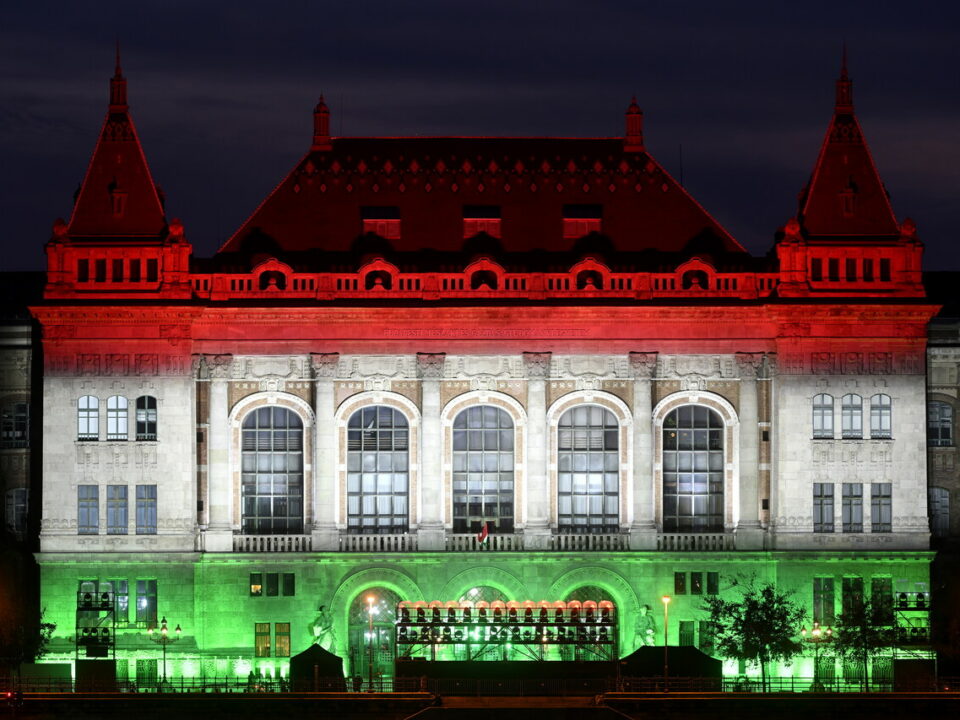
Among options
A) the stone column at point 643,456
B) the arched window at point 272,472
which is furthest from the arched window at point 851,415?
the arched window at point 272,472

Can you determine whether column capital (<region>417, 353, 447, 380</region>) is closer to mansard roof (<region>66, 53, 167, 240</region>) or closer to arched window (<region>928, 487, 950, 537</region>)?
mansard roof (<region>66, 53, 167, 240</region>)

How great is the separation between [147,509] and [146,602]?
4.20 metres

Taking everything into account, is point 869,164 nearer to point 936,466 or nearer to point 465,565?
point 936,466

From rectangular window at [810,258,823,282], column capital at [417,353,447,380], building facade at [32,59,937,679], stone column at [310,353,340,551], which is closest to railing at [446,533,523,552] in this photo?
building facade at [32,59,937,679]

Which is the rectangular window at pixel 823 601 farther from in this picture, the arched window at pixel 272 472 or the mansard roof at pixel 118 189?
the mansard roof at pixel 118 189

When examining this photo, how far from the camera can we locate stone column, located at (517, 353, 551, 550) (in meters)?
122

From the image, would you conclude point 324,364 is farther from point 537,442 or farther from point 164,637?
point 164,637

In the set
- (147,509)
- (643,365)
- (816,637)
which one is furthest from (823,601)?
(147,509)

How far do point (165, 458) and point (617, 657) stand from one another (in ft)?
72.9

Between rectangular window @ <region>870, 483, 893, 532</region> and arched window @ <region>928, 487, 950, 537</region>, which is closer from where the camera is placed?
rectangular window @ <region>870, 483, 893, 532</region>

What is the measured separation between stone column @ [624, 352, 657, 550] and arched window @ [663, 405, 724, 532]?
1.02 meters

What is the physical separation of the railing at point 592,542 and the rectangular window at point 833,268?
15.3 meters

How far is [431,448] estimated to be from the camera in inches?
4818

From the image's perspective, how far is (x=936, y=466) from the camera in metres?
131
